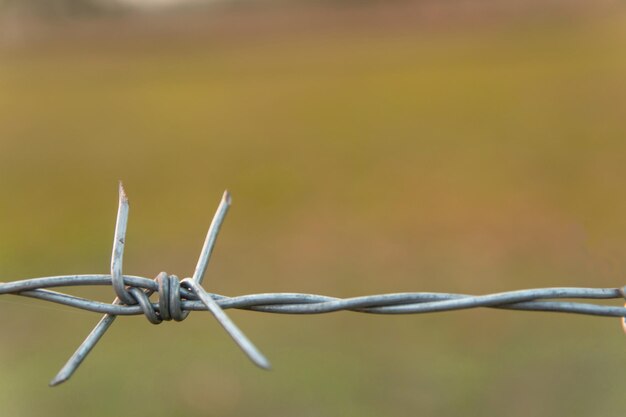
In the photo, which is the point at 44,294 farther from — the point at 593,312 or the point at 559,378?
the point at 559,378

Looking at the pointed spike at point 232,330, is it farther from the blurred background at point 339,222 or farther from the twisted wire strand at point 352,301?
the blurred background at point 339,222

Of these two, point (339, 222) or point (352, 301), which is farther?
point (339, 222)

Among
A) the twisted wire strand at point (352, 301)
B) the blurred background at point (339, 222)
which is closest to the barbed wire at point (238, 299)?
the twisted wire strand at point (352, 301)

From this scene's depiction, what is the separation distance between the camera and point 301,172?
722 cm

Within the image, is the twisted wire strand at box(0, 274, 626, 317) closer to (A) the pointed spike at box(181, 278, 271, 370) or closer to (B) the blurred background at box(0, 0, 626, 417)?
(A) the pointed spike at box(181, 278, 271, 370)

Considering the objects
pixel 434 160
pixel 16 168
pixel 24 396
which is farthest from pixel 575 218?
pixel 16 168

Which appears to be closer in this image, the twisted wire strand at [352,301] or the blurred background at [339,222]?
the twisted wire strand at [352,301]

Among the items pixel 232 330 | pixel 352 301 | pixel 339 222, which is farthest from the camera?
pixel 339 222

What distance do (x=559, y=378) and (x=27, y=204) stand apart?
16.5ft

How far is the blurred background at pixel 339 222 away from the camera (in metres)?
2.87

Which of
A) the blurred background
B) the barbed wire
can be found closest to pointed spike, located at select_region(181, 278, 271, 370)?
the barbed wire

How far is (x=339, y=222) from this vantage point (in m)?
5.30

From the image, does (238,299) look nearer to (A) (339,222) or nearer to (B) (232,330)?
(B) (232,330)

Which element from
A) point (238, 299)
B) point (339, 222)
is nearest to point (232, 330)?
point (238, 299)
